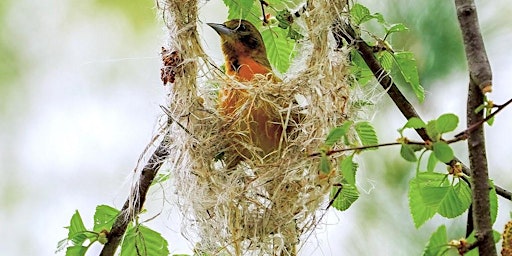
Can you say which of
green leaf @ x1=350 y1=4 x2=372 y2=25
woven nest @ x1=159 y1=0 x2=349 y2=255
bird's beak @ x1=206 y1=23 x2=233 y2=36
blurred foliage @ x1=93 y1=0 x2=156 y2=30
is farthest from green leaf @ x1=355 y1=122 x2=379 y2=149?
blurred foliage @ x1=93 y1=0 x2=156 y2=30

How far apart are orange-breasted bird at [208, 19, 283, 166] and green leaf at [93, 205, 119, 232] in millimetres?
237

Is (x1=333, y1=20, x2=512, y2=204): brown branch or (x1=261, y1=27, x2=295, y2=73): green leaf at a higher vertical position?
(x1=261, y1=27, x2=295, y2=73): green leaf

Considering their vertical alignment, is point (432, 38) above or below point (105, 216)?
above

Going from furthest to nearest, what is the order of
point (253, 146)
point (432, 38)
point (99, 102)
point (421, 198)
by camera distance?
point (99, 102) → point (432, 38) → point (253, 146) → point (421, 198)

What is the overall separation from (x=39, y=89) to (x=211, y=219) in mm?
1027

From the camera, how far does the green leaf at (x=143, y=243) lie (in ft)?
4.36

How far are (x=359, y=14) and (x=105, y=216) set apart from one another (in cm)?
52

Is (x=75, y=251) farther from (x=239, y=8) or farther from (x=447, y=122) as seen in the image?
(x=447, y=122)

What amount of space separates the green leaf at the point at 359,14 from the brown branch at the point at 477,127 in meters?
0.33

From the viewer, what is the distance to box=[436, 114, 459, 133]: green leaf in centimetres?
88

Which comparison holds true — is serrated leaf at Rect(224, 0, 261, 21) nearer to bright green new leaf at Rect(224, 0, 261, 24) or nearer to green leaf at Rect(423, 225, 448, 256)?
bright green new leaf at Rect(224, 0, 261, 24)

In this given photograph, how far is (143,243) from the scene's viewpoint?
1.33 metres

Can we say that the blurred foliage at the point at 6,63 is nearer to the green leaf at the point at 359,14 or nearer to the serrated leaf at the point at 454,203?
the green leaf at the point at 359,14

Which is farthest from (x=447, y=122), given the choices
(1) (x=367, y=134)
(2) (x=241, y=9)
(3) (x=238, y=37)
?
(3) (x=238, y=37)
